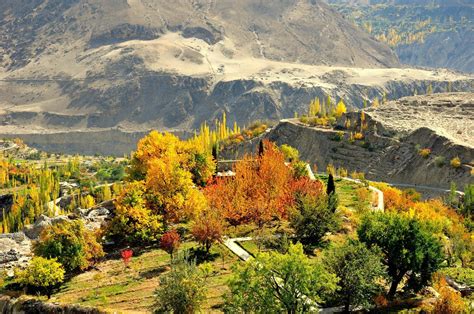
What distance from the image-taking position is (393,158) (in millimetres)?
115062

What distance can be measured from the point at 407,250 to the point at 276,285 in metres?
12.6

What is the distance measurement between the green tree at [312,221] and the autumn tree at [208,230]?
25.8 feet

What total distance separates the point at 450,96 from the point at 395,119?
24.7 metres

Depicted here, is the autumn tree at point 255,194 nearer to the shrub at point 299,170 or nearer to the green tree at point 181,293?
the shrub at point 299,170

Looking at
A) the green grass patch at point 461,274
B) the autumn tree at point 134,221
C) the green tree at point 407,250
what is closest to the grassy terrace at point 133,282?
the autumn tree at point 134,221

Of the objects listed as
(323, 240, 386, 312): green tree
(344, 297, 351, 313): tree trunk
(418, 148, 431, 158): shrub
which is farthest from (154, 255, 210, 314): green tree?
(418, 148, 431, 158): shrub

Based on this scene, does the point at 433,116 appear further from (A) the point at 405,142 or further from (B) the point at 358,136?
(B) the point at 358,136

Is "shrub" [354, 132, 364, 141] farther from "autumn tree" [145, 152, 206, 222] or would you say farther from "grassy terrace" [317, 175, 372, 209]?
"autumn tree" [145, 152, 206, 222]

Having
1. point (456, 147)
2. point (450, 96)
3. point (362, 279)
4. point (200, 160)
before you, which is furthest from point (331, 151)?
point (362, 279)

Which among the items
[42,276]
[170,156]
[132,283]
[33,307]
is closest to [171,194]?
[170,156]

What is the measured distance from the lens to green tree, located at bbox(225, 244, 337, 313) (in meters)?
34.8

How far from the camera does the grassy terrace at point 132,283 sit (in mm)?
42594

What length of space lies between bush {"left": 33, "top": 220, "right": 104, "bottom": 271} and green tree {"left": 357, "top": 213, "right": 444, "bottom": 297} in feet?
82.8

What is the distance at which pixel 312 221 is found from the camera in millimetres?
54219
